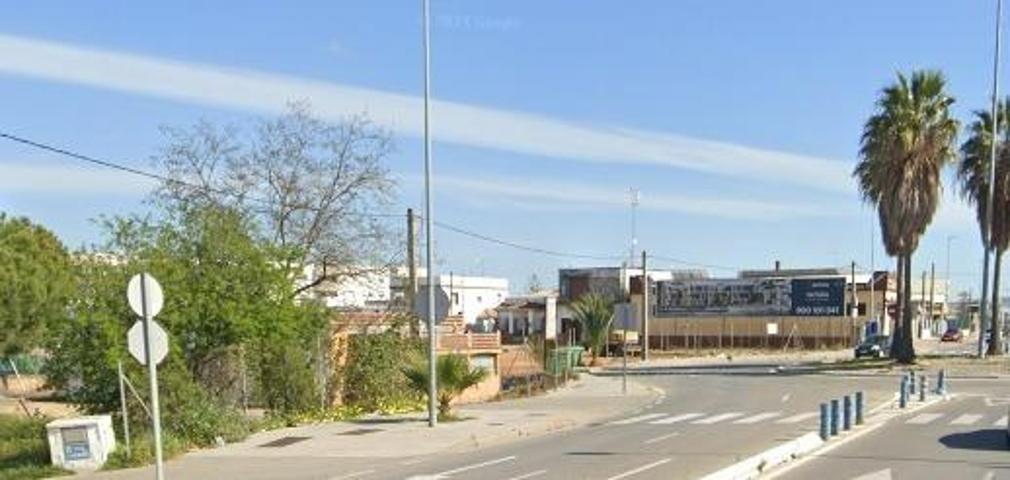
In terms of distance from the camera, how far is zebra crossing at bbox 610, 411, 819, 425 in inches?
1072

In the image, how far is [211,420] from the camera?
22.9 m

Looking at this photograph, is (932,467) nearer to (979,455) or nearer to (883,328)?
(979,455)

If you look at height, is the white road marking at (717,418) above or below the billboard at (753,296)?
below

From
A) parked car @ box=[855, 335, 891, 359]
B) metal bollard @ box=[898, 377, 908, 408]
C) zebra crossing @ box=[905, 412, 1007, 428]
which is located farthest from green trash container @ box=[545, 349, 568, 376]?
parked car @ box=[855, 335, 891, 359]

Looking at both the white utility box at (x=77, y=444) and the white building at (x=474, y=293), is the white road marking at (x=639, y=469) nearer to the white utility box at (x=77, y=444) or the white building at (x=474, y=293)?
the white utility box at (x=77, y=444)

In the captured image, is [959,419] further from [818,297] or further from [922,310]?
[922,310]

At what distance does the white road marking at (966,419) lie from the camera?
83.3 feet

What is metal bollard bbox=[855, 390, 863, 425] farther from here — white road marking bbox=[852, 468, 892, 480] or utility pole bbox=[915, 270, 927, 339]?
utility pole bbox=[915, 270, 927, 339]

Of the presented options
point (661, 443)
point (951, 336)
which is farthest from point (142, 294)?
point (951, 336)

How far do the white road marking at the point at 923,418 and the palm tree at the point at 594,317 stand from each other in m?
37.6

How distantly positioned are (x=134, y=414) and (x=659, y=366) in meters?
46.3

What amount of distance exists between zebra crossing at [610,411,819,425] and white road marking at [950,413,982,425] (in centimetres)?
313

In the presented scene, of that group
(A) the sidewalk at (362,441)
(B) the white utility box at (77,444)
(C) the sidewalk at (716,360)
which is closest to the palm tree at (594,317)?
(C) the sidewalk at (716,360)

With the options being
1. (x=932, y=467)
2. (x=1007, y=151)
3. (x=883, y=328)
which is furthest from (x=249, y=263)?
(x=883, y=328)
